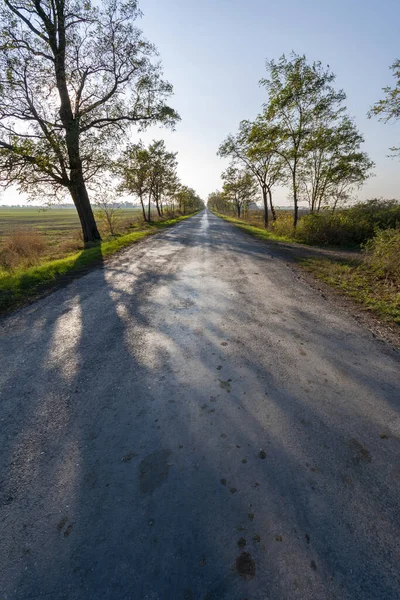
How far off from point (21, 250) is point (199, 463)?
49.9 feet

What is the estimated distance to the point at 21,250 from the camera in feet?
43.3

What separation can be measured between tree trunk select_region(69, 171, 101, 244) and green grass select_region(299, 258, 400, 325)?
12.2 metres

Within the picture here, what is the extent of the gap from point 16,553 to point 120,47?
18.9 m

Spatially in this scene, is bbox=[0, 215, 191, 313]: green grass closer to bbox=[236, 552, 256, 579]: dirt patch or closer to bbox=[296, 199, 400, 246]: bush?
bbox=[236, 552, 256, 579]: dirt patch

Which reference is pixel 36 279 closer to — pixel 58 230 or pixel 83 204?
pixel 83 204

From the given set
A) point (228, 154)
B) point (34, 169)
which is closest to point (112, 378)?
point (34, 169)

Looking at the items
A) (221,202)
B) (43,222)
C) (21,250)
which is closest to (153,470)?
(21,250)

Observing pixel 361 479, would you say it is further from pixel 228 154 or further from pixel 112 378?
pixel 228 154

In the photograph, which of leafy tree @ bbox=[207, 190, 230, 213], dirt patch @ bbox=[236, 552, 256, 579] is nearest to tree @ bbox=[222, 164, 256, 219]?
leafy tree @ bbox=[207, 190, 230, 213]

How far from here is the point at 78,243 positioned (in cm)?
1570

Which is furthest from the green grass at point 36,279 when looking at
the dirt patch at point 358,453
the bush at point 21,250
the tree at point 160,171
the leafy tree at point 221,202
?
the leafy tree at point 221,202

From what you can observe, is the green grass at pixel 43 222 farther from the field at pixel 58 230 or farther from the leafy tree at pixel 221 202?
the leafy tree at pixel 221 202

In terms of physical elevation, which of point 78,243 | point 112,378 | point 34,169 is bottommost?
point 112,378

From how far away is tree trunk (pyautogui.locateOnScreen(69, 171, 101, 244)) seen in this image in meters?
13.2
